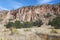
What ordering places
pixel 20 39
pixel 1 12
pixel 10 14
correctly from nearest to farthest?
pixel 20 39
pixel 10 14
pixel 1 12

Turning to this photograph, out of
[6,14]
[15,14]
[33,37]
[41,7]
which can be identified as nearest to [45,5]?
[41,7]

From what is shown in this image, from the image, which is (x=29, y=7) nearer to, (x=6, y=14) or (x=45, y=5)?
(x=45, y=5)

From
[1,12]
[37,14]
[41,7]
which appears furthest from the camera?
[1,12]

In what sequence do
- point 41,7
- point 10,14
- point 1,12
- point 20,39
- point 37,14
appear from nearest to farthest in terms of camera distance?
point 20,39, point 37,14, point 41,7, point 10,14, point 1,12

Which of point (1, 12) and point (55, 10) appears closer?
point (55, 10)

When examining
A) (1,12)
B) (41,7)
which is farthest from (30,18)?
(1,12)

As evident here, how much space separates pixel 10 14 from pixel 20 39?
84.7 metres

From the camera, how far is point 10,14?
97.7m

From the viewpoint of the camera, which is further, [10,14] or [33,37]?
[10,14]

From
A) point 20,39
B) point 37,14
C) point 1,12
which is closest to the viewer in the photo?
point 20,39

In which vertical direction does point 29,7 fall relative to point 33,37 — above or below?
above

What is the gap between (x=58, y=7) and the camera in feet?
281

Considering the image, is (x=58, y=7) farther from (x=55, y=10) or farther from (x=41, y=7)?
(x=41, y=7)

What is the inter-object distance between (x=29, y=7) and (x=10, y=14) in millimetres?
12134
